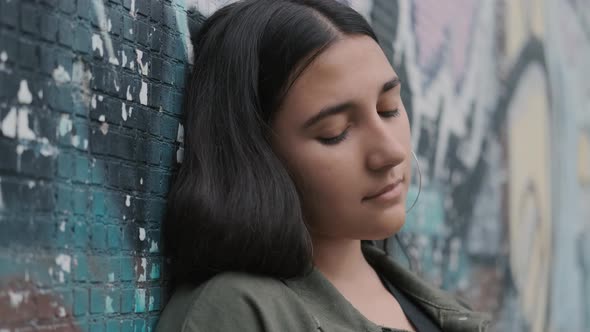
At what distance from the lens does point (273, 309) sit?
185 cm

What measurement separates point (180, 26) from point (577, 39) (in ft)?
14.5

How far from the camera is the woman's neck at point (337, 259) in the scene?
217 centimetres

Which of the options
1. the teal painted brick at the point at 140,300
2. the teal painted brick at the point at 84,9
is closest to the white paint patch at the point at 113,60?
the teal painted brick at the point at 84,9

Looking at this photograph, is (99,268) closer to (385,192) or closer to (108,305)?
(108,305)

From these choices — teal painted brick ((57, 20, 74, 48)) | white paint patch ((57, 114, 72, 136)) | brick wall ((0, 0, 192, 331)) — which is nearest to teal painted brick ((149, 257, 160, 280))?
brick wall ((0, 0, 192, 331))

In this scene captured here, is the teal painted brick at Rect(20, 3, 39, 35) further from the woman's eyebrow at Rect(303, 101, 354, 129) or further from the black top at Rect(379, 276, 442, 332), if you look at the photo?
the black top at Rect(379, 276, 442, 332)

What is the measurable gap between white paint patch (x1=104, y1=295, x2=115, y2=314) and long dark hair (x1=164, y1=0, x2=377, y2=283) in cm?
21

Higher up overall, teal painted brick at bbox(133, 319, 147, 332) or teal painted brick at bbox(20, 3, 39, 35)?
teal painted brick at bbox(20, 3, 39, 35)

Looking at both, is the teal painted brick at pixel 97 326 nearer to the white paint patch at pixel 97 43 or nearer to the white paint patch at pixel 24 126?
the white paint patch at pixel 24 126

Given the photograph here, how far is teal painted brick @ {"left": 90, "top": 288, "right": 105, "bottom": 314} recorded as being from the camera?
169cm

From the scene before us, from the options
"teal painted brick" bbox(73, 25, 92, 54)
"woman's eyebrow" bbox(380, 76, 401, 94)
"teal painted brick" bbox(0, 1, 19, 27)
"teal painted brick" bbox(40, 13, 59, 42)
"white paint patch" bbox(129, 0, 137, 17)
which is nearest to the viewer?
"teal painted brick" bbox(0, 1, 19, 27)

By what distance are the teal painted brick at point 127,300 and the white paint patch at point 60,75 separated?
46 centimetres

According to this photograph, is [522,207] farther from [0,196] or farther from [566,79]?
[0,196]

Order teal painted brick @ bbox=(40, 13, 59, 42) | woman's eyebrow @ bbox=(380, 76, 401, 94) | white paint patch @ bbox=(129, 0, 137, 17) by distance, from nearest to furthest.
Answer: teal painted brick @ bbox=(40, 13, 59, 42), white paint patch @ bbox=(129, 0, 137, 17), woman's eyebrow @ bbox=(380, 76, 401, 94)
